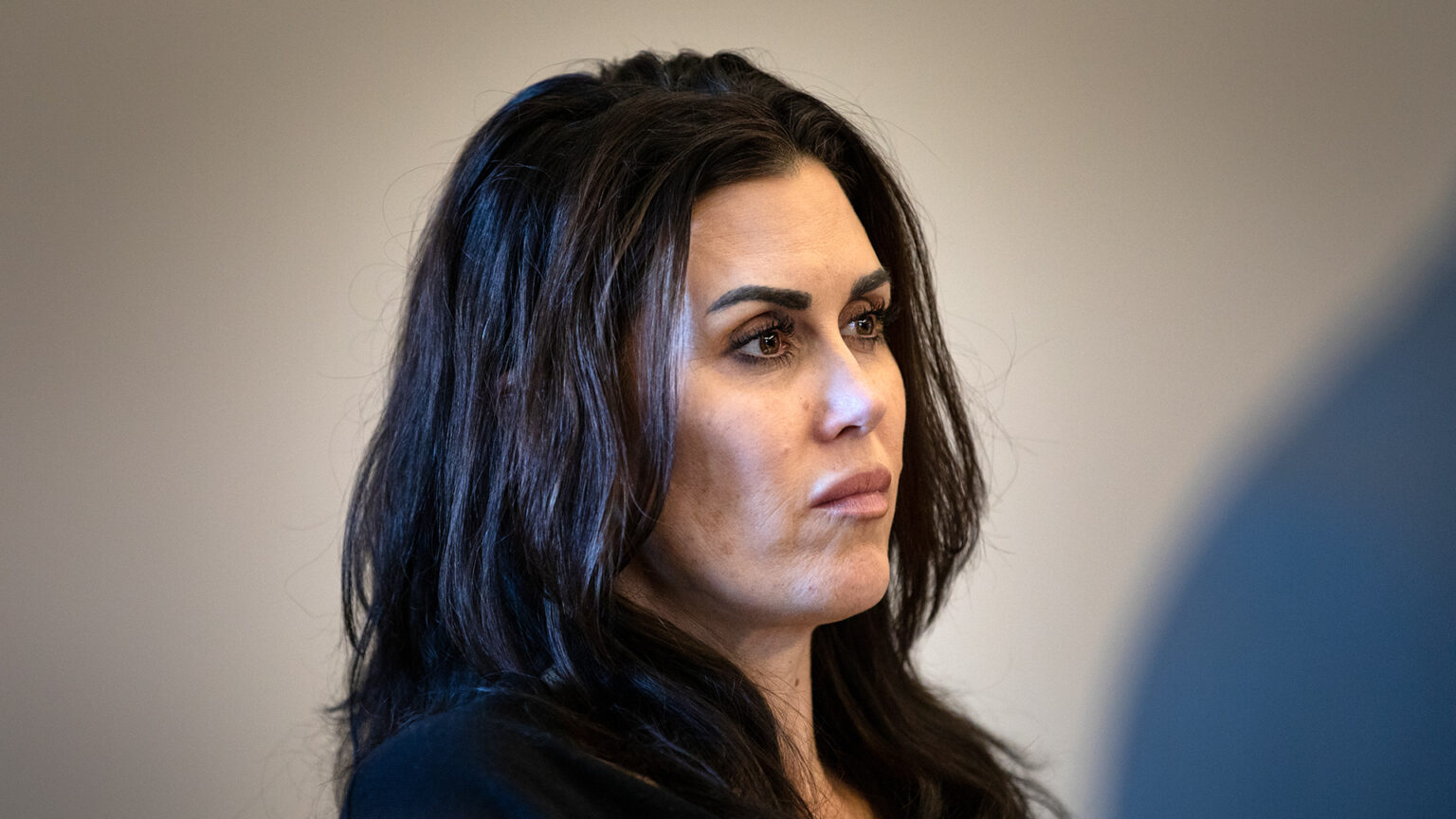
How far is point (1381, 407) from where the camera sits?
5.53ft

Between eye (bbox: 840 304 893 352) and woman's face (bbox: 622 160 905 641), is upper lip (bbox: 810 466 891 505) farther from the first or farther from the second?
eye (bbox: 840 304 893 352)

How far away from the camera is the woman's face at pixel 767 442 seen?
1.05 metres

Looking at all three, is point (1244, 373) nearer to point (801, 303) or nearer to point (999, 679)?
point (999, 679)

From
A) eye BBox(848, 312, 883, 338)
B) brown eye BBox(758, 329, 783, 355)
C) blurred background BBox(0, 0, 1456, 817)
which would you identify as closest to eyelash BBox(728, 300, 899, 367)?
brown eye BBox(758, 329, 783, 355)

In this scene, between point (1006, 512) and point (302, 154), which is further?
point (1006, 512)

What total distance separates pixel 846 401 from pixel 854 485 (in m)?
0.08

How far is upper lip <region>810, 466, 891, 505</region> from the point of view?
1072mm

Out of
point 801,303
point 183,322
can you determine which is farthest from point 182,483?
point 801,303

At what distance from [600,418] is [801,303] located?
0.21 m

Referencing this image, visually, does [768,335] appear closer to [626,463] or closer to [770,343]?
[770,343]

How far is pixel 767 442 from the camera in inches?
41.4

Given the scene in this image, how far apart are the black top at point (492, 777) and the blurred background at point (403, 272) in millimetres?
545

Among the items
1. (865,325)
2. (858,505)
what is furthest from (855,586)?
(865,325)

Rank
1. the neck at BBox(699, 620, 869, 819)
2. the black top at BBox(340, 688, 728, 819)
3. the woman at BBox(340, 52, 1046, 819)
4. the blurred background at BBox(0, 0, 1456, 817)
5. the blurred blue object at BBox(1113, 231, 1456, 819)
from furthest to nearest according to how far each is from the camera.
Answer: the blurred blue object at BBox(1113, 231, 1456, 819) < the blurred background at BBox(0, 0, 1456, 817) < the neck at BBox(699, 620, 869, 819) < the woman at BBox(340, 52, 1046, 819) < the black top at BBox(340, 688, 728, 819)
